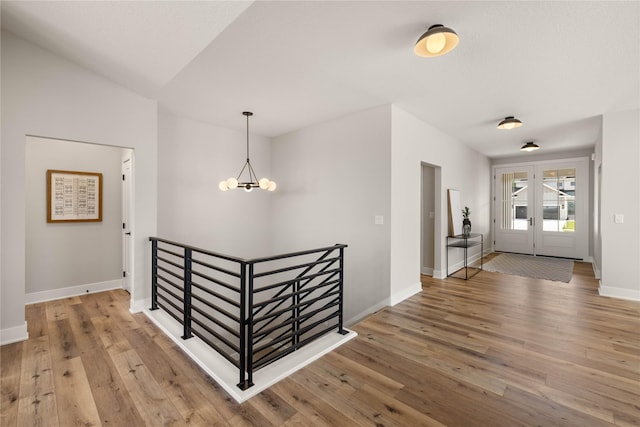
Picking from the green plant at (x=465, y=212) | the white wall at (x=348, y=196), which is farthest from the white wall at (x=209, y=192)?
the green plant at (x=465, y=212)

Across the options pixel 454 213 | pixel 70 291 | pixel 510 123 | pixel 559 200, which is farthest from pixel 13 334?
pixel 559 200

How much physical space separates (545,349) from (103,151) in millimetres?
6200

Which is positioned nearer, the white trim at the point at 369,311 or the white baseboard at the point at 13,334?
the white baseboard at the point at 13,334

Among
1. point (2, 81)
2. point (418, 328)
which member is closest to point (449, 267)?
point (418, 328)

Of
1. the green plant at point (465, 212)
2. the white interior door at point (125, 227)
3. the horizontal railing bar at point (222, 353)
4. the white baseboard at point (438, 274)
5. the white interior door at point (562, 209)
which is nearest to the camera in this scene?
the horizontal railing bar at point (222, 353)

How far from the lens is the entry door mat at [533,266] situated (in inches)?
212

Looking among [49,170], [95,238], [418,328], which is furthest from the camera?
[95,238]

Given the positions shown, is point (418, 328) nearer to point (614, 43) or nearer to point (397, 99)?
point (397, 99)

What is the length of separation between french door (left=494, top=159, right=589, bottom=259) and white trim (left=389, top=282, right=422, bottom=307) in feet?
15.6

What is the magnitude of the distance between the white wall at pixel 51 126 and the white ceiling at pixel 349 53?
0.20 m

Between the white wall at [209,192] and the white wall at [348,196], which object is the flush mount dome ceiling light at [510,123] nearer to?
the white wall at [348,196]

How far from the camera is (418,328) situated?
312cm

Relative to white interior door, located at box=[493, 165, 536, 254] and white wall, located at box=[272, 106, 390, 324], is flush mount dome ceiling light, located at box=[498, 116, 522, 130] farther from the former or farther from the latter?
white interior door, located at box=[493, 165, 536, 254]

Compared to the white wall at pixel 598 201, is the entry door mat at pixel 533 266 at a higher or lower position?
lower
